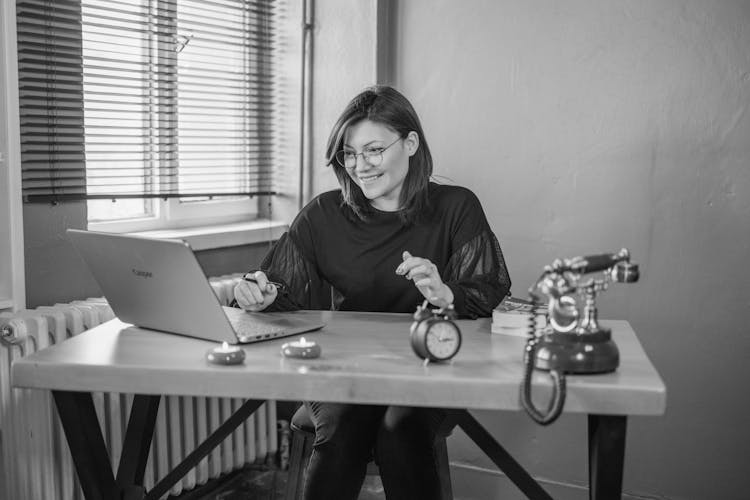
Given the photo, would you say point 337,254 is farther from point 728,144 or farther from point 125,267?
point 728,144

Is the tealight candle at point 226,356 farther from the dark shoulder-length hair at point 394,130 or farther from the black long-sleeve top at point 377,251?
the dark shoulder-length hair at point 394,130

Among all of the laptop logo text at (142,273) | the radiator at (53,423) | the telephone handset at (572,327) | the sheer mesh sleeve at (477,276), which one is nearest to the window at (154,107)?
the radiator at (53,423)

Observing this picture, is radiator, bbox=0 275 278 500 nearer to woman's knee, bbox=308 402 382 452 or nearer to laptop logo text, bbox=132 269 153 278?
laptop logo text, bbox=132 269 153 278

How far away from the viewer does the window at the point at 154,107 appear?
7.93ft

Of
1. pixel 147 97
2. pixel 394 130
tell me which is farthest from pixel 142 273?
pixel 147 97

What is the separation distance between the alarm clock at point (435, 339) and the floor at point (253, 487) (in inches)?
56.1

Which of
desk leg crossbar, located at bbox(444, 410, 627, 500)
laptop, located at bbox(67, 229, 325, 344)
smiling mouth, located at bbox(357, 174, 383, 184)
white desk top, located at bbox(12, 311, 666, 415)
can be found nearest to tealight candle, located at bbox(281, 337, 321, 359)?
white desk top, located at bbox(12, 311, 666, 415)

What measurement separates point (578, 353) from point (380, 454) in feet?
1.86

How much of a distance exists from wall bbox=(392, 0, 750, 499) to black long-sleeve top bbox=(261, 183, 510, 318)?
1.66 feet

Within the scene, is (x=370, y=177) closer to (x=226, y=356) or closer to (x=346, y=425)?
(x=346, y=425)

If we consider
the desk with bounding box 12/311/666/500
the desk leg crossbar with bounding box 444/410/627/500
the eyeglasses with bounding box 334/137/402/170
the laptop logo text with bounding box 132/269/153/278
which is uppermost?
the eyeglasses with bounding box 334/137/402/170

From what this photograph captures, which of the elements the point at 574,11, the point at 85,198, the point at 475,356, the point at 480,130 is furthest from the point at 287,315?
the point at 574,11

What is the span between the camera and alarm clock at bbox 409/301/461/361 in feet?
5.49

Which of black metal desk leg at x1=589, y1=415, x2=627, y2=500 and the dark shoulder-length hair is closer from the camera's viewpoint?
black metal desk leg at x1=589, y1=415, x2=627, y2=500
